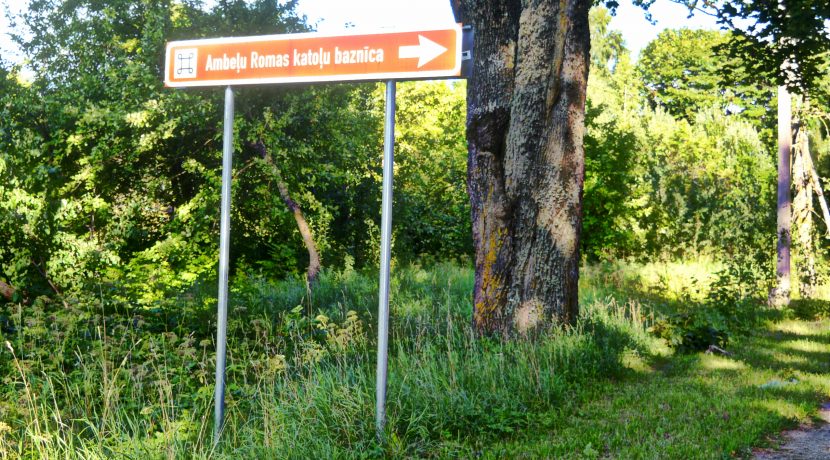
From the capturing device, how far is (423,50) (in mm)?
4742

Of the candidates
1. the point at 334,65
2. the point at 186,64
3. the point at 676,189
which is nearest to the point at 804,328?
the point at 334,65

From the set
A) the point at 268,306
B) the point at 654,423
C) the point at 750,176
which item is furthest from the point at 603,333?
the point at 750,176

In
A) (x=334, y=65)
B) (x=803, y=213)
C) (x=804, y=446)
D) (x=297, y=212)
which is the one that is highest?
(x=334, y=65)

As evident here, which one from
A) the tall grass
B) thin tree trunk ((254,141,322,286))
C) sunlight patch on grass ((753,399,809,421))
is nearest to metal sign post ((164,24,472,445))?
the tall grass

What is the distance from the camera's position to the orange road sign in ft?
15.5

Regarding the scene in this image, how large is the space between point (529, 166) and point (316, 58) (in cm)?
389

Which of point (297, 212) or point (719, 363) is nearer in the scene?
point (719, 363)

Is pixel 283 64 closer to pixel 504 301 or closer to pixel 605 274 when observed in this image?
pixel 504 301

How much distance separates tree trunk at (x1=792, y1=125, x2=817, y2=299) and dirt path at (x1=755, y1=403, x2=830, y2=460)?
977cm

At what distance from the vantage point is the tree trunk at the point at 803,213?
1561 cm

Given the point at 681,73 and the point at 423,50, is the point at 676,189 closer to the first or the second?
the point at 423,50

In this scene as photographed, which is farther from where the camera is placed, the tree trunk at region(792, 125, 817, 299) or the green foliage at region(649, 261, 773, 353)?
the tree trunk at region(792, 125, 817, 299)

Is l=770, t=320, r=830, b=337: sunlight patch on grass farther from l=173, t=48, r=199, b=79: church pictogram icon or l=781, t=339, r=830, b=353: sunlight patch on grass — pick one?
l=173, t=48, r=199, b=79: church pictogram icon

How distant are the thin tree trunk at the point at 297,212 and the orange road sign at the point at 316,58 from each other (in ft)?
32.1
